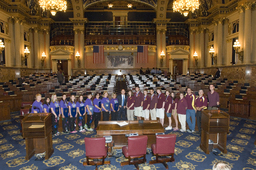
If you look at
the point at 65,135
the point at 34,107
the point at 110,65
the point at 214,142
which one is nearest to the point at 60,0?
the point at 34,107

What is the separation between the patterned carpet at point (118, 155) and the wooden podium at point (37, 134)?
0.24 m

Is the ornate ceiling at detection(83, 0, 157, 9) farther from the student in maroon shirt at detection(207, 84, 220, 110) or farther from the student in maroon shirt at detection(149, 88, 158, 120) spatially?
the student in maroon shirt at detection(207, 84, 220, 110)

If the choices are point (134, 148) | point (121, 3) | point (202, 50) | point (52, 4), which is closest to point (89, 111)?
point (134, 148)

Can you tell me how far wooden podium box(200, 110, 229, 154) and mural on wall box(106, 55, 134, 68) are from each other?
1752cm

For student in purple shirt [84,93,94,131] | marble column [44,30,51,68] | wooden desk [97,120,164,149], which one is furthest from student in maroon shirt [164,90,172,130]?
marble column [44,30,51,68]

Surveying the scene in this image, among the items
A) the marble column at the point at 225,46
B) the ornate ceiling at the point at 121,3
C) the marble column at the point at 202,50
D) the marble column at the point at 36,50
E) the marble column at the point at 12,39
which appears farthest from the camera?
the ornate ceiling at the point at 121,3

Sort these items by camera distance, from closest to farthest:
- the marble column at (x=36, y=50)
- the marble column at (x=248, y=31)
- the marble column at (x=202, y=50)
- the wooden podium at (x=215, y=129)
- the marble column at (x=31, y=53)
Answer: the wooden podium at (x=215, y=129)
the marble column at (x=248, y=31)
the marble column at (x=31, y=53)
the marble column at (x=36, y=50)
the marble column at (x=202, y=50)

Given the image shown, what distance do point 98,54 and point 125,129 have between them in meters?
18.0

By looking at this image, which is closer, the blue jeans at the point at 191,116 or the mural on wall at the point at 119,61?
the blue jeans at the point at 191,116

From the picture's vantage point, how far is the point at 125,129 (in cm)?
446

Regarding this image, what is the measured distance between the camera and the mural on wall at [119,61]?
2178cm

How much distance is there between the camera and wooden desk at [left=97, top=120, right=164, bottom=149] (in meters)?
4.36

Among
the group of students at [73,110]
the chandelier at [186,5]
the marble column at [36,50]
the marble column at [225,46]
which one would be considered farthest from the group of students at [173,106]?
the marble column at [36,50]

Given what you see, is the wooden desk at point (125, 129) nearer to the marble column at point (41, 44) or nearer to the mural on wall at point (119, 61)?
the mural on wall at point (119, 61)
